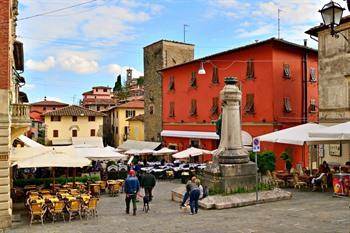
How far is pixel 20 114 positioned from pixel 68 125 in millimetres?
40913

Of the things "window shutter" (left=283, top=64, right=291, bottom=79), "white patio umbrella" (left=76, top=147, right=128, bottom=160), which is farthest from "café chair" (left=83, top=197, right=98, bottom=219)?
"window shutter" (left=283, top=64, right=291, bottom=79)

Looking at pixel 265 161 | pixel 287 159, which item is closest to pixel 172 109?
pixel 265 161

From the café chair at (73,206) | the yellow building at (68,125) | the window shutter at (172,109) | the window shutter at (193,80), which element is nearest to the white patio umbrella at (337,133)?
the café chair at (73,206)

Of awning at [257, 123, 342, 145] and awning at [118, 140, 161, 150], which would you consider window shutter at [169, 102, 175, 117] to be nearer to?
awning at [118, 140, 161, 150]

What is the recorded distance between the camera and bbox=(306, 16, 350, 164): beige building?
22.2 meters

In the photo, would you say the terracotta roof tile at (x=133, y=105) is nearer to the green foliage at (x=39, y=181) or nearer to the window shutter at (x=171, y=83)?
the window shutter at (x=171, y=83)

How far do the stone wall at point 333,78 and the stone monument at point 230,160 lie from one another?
9230 millimetres

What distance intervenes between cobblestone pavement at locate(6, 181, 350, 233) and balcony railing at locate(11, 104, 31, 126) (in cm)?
350

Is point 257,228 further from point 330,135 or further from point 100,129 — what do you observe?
point 100,129

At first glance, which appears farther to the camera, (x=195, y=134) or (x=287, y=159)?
(x=195, y=134)

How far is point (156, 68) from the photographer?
45406 mm

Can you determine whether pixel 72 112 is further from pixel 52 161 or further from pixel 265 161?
pixel 52 161

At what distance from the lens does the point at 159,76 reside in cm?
4488

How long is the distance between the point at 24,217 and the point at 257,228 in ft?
28.1
